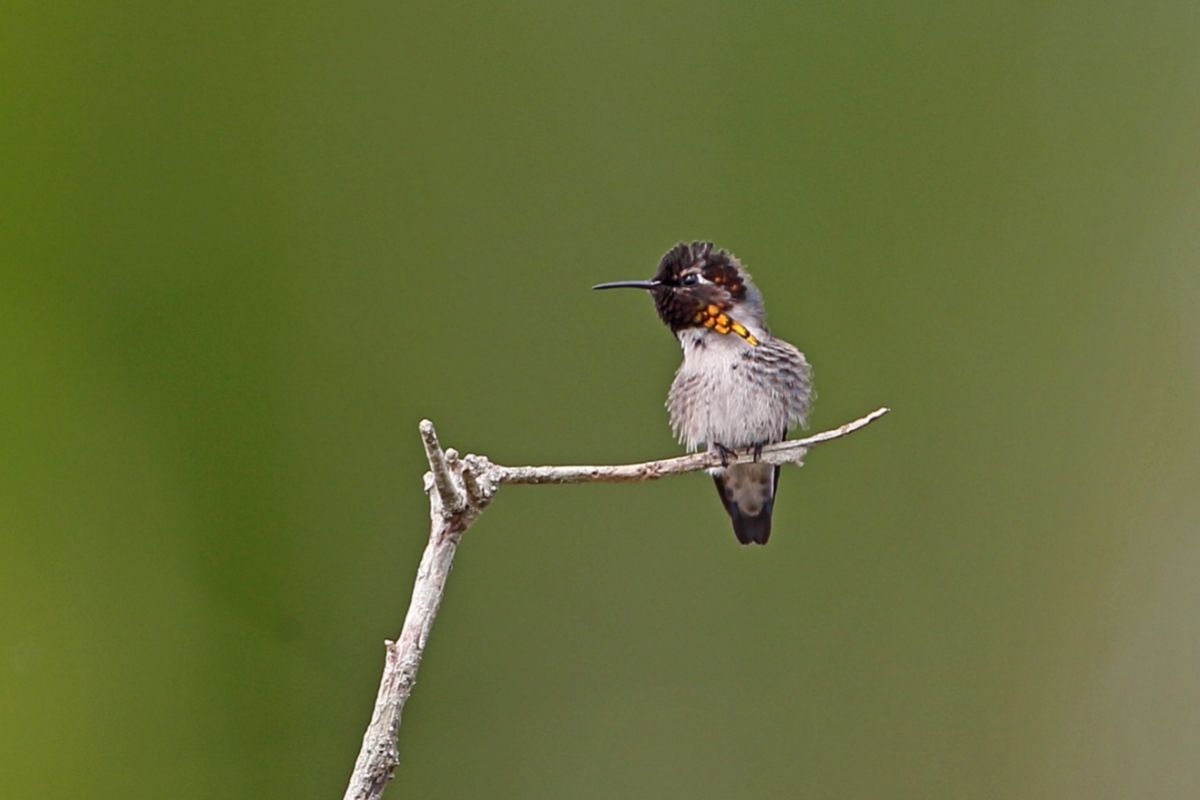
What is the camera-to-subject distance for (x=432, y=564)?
0.87m

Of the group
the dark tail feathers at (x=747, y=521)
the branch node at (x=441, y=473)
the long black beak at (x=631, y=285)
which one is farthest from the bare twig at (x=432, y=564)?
the dark tail feathers at (x=747, y=521)

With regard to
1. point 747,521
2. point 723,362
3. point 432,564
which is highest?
point 723,362

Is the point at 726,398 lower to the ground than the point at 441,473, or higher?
higher

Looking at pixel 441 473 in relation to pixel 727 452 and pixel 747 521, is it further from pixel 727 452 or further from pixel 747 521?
pixel 747 521

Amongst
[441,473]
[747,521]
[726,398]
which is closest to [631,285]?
[726,398]

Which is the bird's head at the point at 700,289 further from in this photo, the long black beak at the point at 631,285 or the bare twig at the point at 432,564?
the bare twig at the point at 432,564

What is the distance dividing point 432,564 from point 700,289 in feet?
2.51

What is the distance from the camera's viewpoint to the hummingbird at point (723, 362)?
5.06ft

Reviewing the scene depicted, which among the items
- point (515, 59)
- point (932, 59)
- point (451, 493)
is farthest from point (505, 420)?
point (451, 493)

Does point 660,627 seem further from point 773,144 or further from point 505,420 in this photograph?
point 773,144

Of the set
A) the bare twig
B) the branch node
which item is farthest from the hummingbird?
the branch node

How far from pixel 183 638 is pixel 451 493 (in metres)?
1.26

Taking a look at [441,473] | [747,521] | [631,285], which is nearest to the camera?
[441,473]

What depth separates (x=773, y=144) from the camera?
2.29 metres
